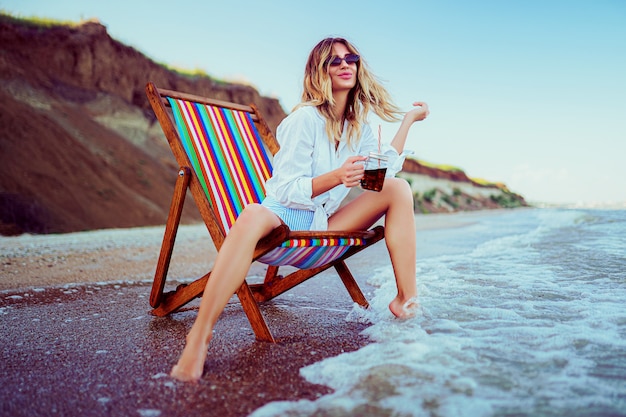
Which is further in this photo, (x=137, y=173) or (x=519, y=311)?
(x=137, y=173)

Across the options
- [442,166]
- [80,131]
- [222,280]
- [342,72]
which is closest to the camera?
[222,280]

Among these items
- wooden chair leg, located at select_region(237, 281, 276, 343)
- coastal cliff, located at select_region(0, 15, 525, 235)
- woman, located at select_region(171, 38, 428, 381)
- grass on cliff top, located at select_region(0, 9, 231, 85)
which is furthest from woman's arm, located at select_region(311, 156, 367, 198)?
grass on cliff top, located at select_region(0, 9, 231, 85)

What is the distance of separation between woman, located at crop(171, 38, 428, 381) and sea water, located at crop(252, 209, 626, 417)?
1.15 feet

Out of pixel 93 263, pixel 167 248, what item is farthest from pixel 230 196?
pixel 93 263

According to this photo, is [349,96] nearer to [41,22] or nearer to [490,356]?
[490,356]

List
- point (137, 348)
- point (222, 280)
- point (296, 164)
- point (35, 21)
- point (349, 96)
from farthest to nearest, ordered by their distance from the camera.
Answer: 1. point (35, 21)
2. point (349, 96)
3. point (296, 164)
4. point (137, 348)
5. point (222, 280)

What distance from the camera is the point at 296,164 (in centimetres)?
240

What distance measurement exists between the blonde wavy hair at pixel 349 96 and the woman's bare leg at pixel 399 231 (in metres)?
0.33

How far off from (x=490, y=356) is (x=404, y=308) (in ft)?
1.90

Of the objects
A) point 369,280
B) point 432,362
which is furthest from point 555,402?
point 369,280

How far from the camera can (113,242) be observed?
7.95 metres

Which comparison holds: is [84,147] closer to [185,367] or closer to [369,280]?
[369,280]

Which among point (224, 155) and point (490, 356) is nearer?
point (490, 356)

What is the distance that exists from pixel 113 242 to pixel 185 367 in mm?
6622
